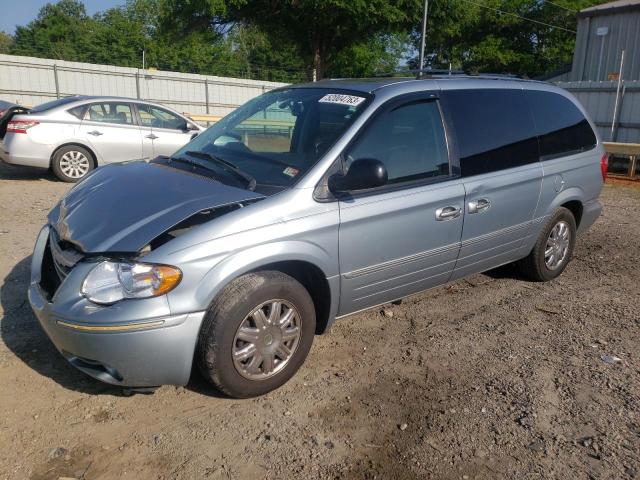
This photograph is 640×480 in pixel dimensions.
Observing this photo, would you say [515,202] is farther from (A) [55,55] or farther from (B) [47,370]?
(A) [55,55]

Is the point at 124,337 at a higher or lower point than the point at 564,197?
lower

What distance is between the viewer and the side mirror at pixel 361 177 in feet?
11.3

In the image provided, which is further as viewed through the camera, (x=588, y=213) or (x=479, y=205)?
(x=588, y=213)

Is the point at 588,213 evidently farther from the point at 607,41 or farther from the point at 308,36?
the point at 607,41

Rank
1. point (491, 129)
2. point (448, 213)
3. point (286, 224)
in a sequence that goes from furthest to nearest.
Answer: point (491, 129) < point (448, 213) < point (286, 224)

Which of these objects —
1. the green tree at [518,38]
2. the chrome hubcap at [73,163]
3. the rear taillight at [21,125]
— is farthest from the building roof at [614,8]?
the green tree at [518,38]

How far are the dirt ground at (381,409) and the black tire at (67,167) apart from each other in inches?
230

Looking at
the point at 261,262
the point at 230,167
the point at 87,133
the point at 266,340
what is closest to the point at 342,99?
the point at 230,167

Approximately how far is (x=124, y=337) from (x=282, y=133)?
191cm

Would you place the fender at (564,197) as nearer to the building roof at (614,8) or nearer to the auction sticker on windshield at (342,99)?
the auction sticker on windshield at (342,99)

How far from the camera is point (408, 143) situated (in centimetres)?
397

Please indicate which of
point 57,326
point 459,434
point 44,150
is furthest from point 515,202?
point 44,150

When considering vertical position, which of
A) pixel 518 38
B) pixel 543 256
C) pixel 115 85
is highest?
pixel 518 38

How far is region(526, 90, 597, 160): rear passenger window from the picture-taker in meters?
5.00
